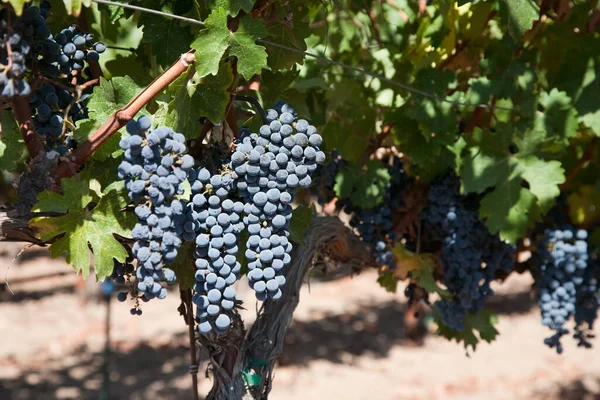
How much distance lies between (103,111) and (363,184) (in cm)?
102

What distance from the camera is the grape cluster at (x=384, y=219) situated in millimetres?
2348

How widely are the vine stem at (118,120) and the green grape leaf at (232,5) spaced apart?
118mm

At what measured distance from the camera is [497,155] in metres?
2.17

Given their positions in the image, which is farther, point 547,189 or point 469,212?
point 469,212

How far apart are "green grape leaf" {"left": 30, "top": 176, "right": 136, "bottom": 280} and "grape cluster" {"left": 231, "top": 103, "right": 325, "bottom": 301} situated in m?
0.26

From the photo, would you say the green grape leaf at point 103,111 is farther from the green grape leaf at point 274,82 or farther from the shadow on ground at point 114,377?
the shadow on ground at point 114,377

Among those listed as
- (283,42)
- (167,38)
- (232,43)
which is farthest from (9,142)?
(283,42)

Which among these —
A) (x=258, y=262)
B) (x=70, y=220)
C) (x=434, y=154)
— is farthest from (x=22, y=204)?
(x=434, y=154)

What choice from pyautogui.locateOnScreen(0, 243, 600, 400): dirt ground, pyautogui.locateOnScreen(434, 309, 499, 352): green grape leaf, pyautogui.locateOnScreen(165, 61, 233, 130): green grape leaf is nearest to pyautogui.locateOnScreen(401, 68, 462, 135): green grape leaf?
pyautogui.locateOnScreen(434, 309, 499, 352): green grape leaf

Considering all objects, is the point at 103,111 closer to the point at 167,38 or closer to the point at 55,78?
the point at 55,78

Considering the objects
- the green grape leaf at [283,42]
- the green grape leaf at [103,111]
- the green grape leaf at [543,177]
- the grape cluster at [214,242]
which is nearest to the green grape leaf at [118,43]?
the green grape leaf at [103,111]

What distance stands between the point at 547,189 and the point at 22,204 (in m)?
1.49

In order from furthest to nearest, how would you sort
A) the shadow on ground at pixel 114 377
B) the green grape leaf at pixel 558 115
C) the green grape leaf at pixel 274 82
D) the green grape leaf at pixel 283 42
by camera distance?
the shadow on ground at pixel 114 377
the green grape leaf at pixel 558 115
the green grape leaf at pixel 274 82
the green grape leaf at pixel 283 42

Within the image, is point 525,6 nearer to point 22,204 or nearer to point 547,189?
point 547,189
